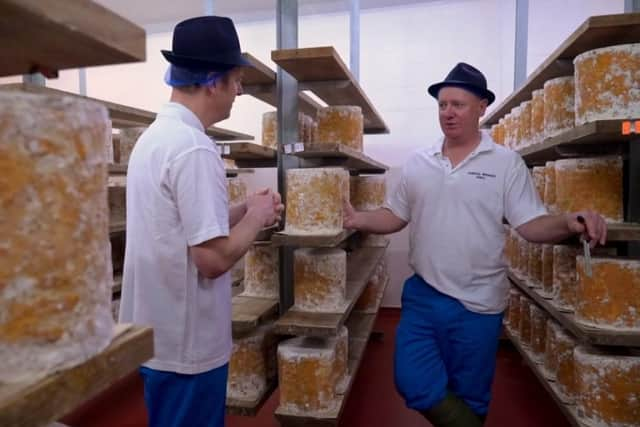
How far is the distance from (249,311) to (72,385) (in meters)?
2.10

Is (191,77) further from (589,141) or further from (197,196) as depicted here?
(589,141)

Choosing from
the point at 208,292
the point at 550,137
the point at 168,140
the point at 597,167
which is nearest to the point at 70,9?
the point at 168,140

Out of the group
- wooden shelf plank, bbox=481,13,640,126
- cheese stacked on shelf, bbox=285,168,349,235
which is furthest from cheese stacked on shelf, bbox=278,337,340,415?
wooden shelf plank, bbox=481,13,640,126

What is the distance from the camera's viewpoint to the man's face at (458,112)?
2449mm

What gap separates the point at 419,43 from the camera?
5.82m

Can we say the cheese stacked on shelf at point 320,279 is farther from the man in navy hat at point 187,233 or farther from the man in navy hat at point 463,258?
the man in navy hat at point 187,233

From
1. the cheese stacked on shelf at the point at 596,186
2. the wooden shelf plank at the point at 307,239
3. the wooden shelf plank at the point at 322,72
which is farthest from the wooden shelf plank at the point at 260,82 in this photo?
the cheese stacked on shelf at the point at 596,186

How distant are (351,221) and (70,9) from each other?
221 centimetres

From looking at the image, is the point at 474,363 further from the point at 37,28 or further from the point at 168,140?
the point at 37,28

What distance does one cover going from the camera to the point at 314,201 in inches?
98.3

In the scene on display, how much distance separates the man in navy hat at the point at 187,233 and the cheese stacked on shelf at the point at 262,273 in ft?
4.00

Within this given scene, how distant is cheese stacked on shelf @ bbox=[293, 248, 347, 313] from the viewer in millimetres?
2629

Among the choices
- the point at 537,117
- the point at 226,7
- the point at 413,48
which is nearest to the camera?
the point at 537,117

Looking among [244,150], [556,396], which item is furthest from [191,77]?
[556,396]
